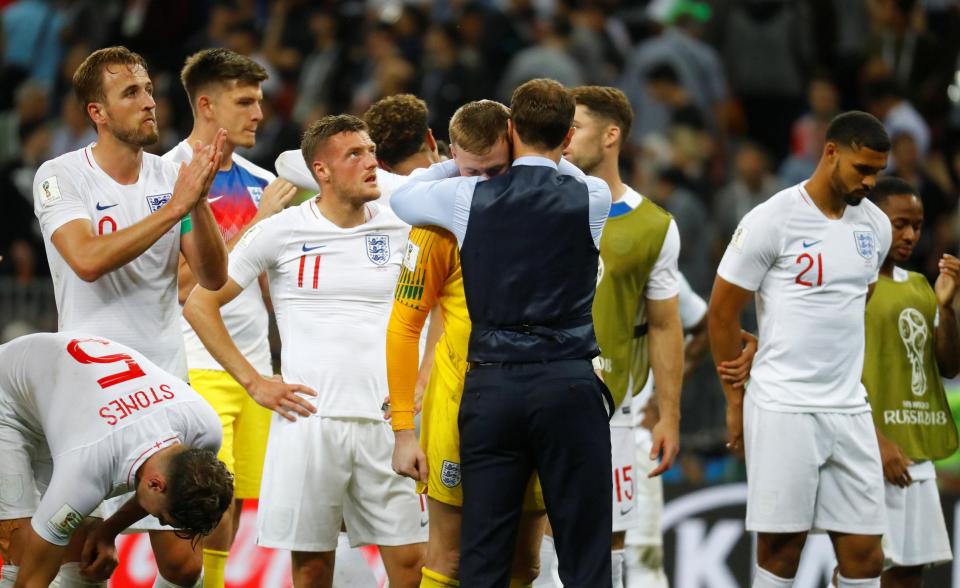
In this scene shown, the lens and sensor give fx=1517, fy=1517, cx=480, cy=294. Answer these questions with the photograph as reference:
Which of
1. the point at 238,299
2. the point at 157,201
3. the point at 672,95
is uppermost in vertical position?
the point at 672,95

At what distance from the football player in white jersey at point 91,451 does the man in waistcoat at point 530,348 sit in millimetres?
1028

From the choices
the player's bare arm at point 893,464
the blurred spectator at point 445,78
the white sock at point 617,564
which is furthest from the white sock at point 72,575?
the blurred spectator at point 445,78

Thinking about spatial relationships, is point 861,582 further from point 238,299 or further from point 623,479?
point 238,299

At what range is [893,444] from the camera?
737 centimetres

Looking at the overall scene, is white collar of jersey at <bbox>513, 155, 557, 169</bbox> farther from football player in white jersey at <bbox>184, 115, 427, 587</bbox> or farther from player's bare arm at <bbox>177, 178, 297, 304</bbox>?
player's bare arm at <bbox>177, 178, 297, 304</bbox>

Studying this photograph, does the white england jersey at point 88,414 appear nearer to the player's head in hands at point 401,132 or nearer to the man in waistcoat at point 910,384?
the player's head in hands at point 401,132

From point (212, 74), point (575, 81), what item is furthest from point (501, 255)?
point (575, 81)

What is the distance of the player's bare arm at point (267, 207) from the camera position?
7.08 metres

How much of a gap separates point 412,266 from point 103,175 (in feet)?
5.25

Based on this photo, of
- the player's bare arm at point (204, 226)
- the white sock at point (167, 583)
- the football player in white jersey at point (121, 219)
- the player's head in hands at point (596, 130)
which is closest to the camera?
the player's bare arm at point (204, 226)

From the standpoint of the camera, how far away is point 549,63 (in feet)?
43.8

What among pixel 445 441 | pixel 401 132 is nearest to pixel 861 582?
pixel 445 441

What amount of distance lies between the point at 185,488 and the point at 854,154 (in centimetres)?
341

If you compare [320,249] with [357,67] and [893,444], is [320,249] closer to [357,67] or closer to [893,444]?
[893,444]
